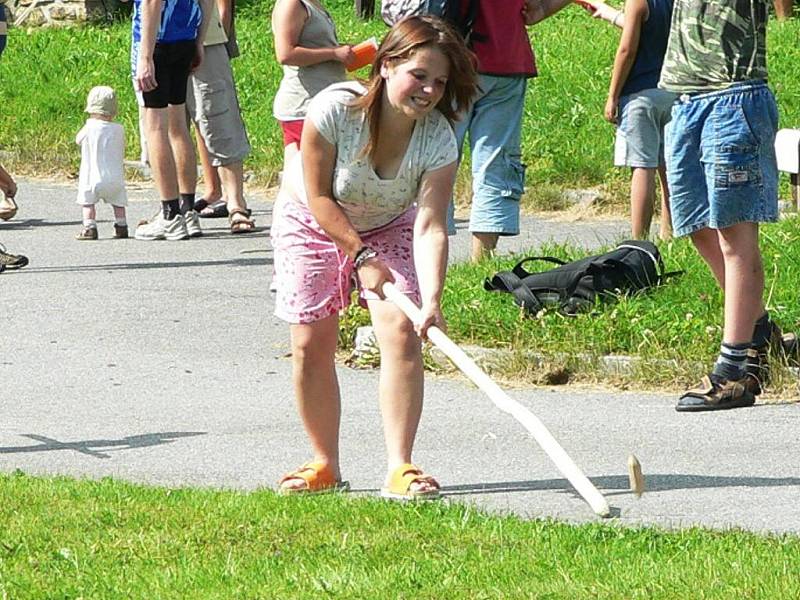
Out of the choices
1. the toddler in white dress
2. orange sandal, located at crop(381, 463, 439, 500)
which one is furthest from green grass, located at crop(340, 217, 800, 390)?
the toddler in white dress

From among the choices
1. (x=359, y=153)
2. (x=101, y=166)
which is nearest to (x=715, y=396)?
(x=359, y=153)

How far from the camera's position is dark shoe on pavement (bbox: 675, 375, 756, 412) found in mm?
6758

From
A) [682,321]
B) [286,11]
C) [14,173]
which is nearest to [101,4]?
[14,173]

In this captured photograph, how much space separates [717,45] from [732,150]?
1.39 ft

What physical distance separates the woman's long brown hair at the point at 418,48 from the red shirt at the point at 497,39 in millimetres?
3369

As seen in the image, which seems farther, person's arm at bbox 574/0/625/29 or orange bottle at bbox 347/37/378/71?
person's arm at bbox 574/0/625/29

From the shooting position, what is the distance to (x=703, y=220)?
6.79m

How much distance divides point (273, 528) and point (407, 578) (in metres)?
0.68

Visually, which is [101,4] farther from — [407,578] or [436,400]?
[407,578]

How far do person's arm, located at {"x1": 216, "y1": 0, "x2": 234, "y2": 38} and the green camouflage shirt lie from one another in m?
5.74

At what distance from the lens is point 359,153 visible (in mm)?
5434

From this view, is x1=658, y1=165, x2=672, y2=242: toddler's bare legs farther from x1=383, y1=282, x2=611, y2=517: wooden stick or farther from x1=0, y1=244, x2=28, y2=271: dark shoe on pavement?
x1=383, y1=282, x2=611, y2=517: wooden stick

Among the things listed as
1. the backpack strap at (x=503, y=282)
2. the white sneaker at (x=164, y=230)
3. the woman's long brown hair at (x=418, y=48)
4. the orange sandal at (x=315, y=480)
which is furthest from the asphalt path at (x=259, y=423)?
the white sneaker at (x=164, y=230)

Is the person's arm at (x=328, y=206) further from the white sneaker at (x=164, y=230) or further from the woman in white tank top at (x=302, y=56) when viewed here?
the white sneaker at (x=164, y=230)
